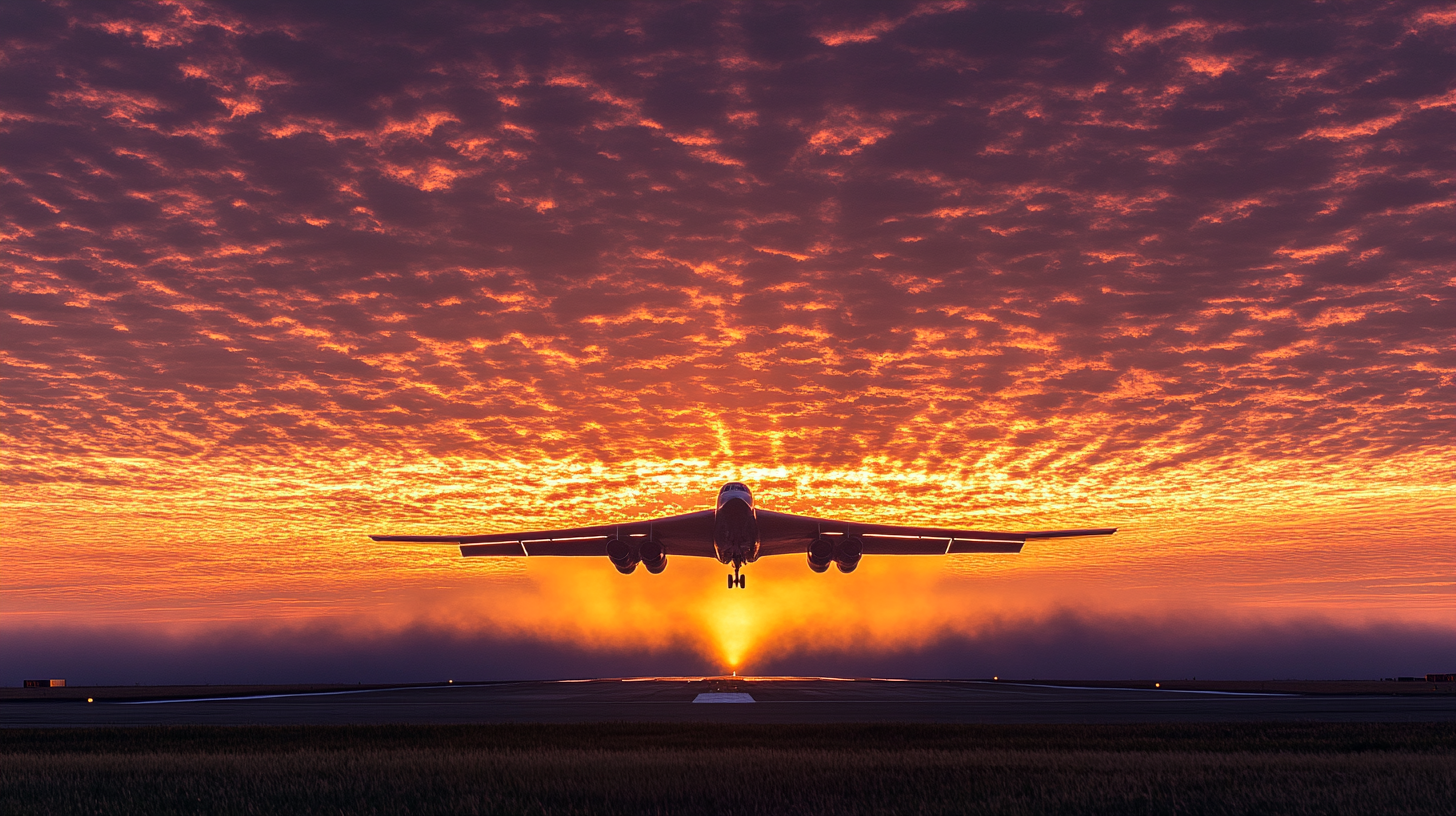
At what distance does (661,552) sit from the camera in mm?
49781

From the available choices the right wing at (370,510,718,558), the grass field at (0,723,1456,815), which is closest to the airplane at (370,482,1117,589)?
the right wing at (370,510,718,558)

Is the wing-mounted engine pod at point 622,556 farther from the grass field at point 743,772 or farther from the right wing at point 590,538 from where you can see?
the grass field at point 743,772

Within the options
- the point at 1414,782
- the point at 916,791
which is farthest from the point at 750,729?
the point at 1414,782

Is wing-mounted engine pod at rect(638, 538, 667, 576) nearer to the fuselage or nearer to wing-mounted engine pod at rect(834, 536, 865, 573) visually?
the fuselage

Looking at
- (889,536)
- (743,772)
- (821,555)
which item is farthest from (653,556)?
(743,772)

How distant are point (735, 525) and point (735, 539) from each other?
1.52m

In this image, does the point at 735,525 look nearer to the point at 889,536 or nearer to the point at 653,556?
the point at 653,556

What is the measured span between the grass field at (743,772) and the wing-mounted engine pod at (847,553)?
24818 millimetres

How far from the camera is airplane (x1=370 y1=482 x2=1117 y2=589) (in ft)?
153

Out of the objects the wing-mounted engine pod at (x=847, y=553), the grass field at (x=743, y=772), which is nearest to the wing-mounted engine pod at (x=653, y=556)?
the wing-mounted engine pod at (x=847, y=553)

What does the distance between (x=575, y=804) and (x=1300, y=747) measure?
18.4 meters

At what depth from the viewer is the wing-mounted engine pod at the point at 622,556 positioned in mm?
49781

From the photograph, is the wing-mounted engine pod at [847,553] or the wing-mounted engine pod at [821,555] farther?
the wing-mounted engine pod at [821,555]

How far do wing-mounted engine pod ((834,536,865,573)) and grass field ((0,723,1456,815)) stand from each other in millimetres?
24818
